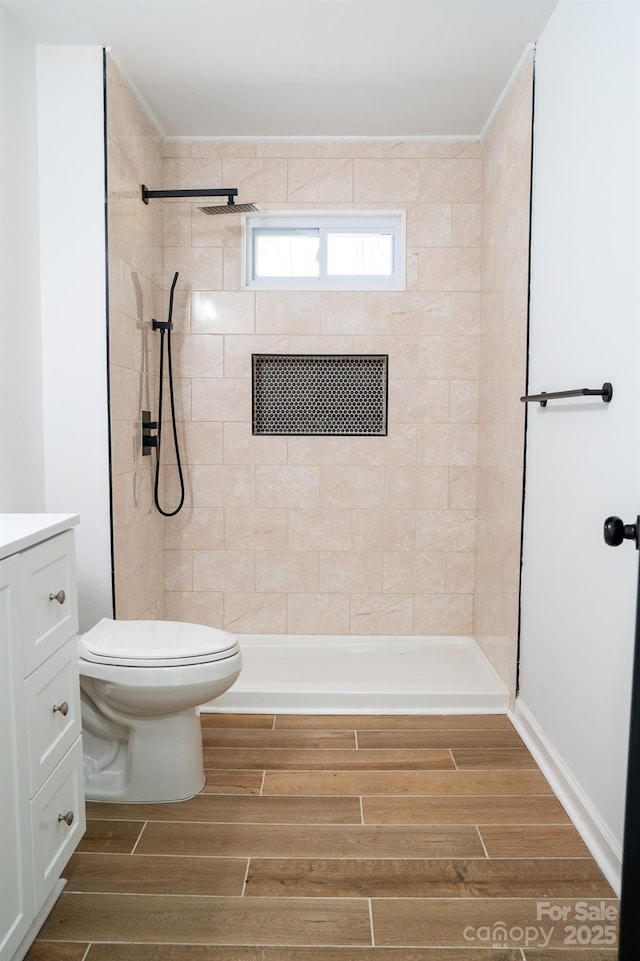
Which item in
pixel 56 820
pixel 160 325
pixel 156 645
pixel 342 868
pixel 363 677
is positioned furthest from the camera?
pixel 160 325

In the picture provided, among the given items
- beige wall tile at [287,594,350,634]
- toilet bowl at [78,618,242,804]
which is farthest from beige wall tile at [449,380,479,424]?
toilet bowl at [78,618,242,804]

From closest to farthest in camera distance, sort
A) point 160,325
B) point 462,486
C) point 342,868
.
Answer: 1. point 342,868
2. point 160,325
3. point 462,486

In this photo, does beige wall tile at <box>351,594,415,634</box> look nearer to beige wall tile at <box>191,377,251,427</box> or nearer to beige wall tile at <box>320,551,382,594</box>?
beige wall tile at <box>320,551,382,594</box>

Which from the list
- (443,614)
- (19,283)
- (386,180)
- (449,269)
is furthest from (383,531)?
(19,283)

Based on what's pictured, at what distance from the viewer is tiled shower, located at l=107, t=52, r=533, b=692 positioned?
11.2 ft

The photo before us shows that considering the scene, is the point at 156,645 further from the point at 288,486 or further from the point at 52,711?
the point at 288,486

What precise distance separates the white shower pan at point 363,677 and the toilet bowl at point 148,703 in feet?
2.17

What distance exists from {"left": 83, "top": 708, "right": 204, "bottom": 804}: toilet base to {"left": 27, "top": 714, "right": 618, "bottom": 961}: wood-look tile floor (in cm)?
4

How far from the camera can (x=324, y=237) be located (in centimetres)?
350

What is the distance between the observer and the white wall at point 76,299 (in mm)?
2564

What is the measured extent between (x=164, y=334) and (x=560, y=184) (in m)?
1.93

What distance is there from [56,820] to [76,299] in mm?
1792

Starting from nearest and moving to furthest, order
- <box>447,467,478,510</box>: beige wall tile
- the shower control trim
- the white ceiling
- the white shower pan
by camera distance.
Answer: the white ceiling → the white shower pan → the shower control trim → <box>447,467,478,510</box>: beige wall tile

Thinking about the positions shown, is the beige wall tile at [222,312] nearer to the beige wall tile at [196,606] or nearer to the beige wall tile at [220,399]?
the beige wall tile at [220,399]
